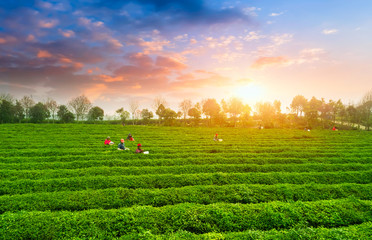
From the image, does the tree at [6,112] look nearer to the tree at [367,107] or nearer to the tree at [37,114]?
the tree at [37,114]

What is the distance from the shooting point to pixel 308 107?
6962 centimetres

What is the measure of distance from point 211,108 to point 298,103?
3998 cm

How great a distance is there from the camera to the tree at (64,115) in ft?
234

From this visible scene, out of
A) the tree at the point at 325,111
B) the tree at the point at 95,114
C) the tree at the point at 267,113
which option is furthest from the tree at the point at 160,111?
the tree at the point at 325,111

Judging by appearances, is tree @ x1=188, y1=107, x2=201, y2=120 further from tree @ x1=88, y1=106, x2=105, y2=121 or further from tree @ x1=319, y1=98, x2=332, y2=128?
tree @ x1=319, y1=98, x2=332, y2=128

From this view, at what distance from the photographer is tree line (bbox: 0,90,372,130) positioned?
65.6 metres

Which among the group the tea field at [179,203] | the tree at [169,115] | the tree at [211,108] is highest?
the tree at [211,108]

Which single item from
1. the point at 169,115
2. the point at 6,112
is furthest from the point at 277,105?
the point at 6,112

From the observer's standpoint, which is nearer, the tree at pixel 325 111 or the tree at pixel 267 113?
the tree at pixel 267 113

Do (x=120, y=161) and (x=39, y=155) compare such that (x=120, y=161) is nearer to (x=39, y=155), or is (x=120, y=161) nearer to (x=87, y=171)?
(x=87, y=171)

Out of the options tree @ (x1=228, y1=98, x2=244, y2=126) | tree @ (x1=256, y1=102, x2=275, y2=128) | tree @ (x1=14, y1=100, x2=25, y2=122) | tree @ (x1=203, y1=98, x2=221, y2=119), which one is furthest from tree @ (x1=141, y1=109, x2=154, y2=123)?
tree @ (x1=256, y1=102, x2=275, y2=128)

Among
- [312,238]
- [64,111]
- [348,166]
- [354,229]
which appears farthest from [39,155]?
[64,111]

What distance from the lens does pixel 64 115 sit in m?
71.4

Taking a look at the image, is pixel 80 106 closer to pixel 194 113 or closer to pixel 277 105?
pixel 194 113
